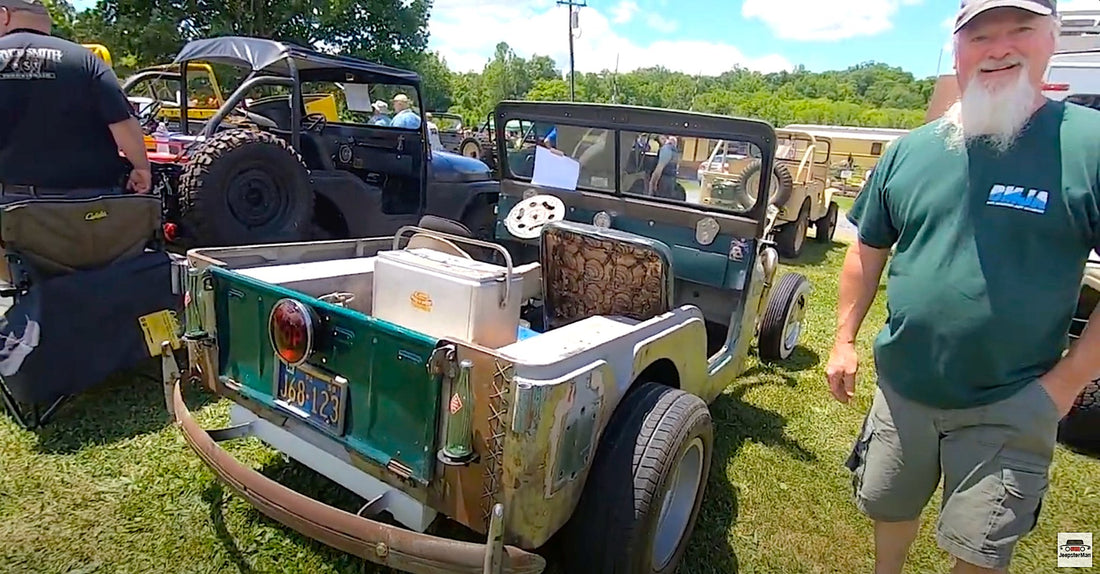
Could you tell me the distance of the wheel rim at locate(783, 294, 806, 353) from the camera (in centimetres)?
462

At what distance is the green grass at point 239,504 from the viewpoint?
8.61ft

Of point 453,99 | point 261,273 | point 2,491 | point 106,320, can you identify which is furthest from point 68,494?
point 453,99

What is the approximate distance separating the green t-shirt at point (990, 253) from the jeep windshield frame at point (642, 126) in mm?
1263

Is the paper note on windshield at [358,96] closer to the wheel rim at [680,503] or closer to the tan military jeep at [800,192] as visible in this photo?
the tan military jeep at [800,192]

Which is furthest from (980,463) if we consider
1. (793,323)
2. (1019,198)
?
(793,323)

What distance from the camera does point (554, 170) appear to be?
157 inches

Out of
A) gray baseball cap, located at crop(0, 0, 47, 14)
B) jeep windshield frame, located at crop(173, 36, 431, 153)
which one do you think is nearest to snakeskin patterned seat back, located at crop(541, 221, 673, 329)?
gray baseball cap, located at crop(0, 0, 47, 14)

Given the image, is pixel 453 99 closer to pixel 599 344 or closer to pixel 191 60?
pixel 191 60

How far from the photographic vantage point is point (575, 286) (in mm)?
3205

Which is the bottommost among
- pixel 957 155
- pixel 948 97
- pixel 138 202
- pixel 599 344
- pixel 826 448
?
pixel 826 448

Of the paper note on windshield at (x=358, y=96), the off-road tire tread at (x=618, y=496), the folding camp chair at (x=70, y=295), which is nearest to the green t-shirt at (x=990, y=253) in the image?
the off-road tire tread at (x=618, y=496)

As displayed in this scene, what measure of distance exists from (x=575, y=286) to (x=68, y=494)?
2251 millimetres

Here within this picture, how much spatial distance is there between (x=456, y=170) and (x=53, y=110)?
4358 millimetres

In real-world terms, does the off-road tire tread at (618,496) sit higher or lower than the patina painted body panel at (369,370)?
lower
